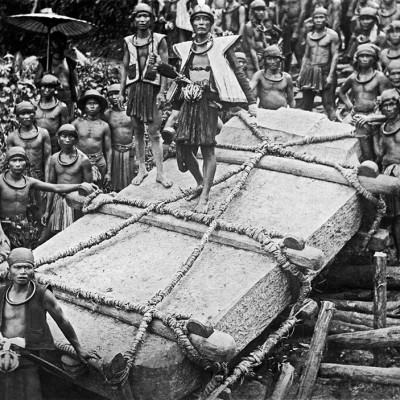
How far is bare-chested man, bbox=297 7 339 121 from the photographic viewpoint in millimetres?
10930

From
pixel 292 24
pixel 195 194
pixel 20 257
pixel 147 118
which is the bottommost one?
pixel 195 194

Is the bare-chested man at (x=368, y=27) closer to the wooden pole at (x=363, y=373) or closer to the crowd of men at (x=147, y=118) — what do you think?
the crowd of men at (x=147, y=118)

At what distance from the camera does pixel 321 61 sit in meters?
11.0

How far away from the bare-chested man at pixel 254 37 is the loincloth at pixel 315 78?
1660 mm

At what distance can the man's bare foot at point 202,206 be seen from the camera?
7.04 meters

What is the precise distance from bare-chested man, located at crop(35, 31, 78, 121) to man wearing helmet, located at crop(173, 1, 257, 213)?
186 inches

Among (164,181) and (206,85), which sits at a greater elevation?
(206,85)

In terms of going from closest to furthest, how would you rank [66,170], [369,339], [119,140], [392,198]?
[369,339], [392,198], [66,170], [119,140]

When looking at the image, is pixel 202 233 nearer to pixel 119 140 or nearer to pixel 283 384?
pixel 283 384

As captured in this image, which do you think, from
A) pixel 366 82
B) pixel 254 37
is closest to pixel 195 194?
pixel 366 82

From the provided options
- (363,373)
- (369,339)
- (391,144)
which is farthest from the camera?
(391,144)

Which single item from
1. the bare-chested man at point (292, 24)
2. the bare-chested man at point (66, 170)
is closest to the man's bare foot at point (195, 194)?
the bare-chested man at point (66, 170)

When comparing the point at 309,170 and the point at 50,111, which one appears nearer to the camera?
the point at 309,170

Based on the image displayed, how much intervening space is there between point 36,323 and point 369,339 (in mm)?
2596
